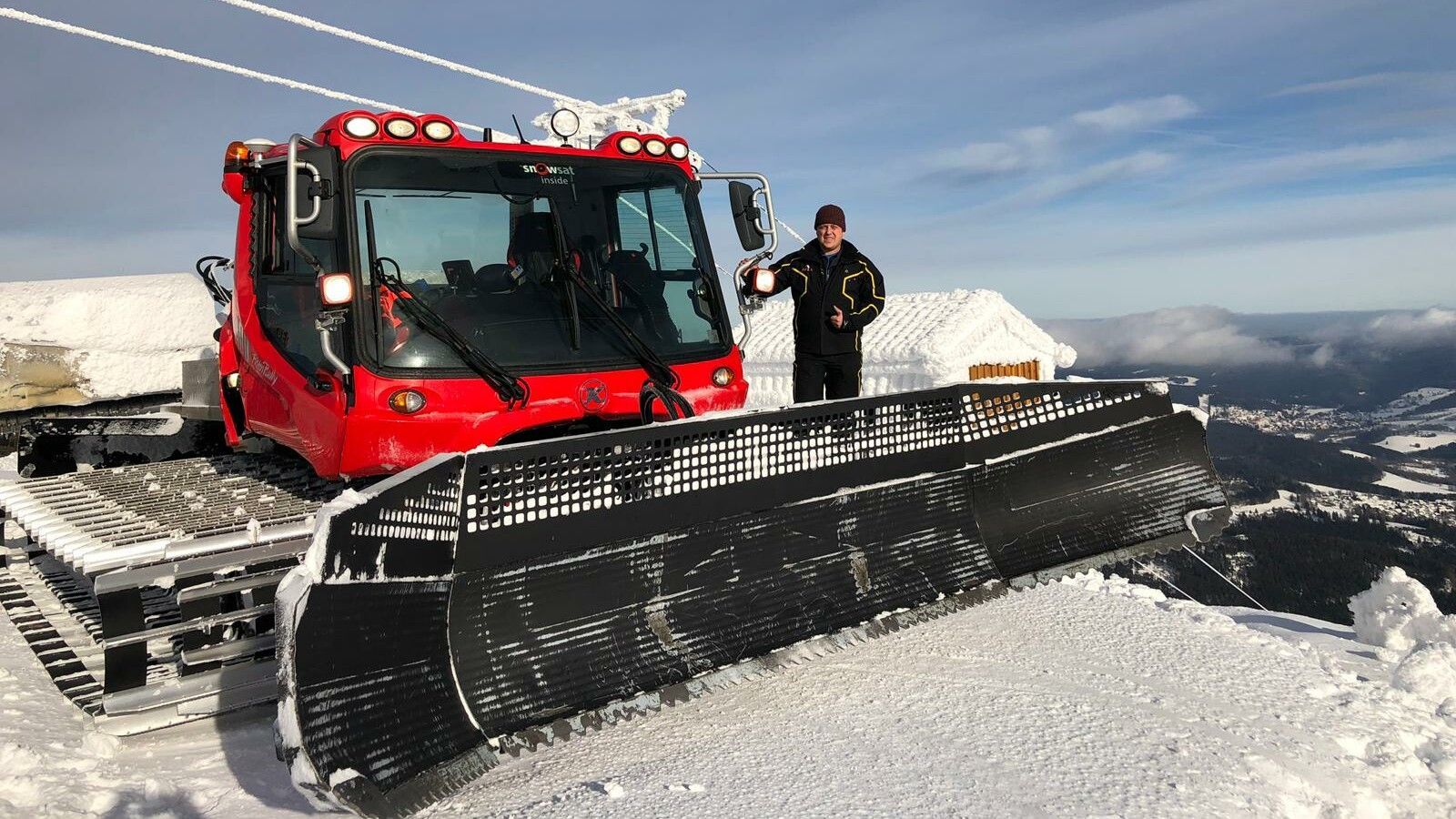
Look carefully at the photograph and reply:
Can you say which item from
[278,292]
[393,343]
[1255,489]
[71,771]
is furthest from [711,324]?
[1255,489]

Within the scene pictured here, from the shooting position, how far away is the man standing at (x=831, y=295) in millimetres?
5668

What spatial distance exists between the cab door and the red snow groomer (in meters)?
0.02

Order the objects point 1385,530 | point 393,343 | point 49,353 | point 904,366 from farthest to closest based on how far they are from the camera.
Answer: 1. point 1385,530
2. point 904,366
3. point 49,353
4. point 393,343

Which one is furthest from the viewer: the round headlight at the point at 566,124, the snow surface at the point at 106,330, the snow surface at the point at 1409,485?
the snow surface at the point at 1409,485

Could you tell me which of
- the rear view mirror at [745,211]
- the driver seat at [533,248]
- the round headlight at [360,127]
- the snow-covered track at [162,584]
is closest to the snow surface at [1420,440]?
the rear view mirror at [745,211]

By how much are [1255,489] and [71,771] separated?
455 feet

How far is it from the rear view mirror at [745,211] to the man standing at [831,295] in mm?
610

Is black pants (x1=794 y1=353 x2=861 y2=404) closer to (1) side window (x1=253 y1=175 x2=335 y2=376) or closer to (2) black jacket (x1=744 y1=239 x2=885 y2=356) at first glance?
(2) black jacket (x1=744 y1=239 x2=885 y2=356)

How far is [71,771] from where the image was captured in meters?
3.18

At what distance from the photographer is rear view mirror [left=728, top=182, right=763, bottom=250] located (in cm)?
499

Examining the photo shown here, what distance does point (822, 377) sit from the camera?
5906 millimetres

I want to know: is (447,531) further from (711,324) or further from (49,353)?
(49,353)

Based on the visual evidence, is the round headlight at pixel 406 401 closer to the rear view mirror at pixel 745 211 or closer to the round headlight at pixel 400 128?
the round headlight at pixel 400 128

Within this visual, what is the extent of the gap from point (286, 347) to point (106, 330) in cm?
580
